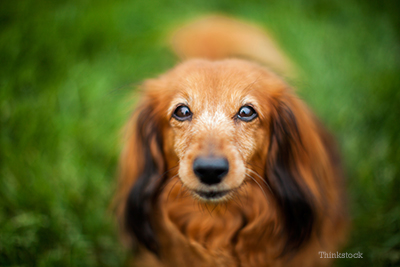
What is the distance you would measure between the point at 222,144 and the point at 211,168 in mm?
154

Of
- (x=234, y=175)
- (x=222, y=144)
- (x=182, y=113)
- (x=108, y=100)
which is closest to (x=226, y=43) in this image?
(x=108, y=100)

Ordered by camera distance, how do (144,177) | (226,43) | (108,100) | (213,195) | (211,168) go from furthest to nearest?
(108,100), (226,43), (144,177), (213,195), (211,168)

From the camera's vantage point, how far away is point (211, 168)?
4.74 ft

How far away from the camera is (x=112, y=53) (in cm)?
405

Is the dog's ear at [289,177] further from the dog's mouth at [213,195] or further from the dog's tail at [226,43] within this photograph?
the dog's tail at [226,43]

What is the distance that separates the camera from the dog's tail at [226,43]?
10.4 feet

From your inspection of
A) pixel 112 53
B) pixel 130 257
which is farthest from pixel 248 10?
pixel 130 257

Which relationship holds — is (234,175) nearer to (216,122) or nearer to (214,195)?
(214,195)

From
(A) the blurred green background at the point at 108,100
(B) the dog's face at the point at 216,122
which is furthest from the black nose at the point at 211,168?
(A) the blurred green background at the point at 108,100

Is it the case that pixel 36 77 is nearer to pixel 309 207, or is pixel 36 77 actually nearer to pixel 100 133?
pixel 100 133

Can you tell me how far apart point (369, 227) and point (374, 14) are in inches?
152

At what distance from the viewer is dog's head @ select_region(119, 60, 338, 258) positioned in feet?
5.08

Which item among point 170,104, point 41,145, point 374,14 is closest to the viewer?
point 170,104

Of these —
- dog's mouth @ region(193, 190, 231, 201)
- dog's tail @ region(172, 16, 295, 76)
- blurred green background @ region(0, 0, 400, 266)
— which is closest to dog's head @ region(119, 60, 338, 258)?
dog's mouth @ region(193, 190, 231, 201)
